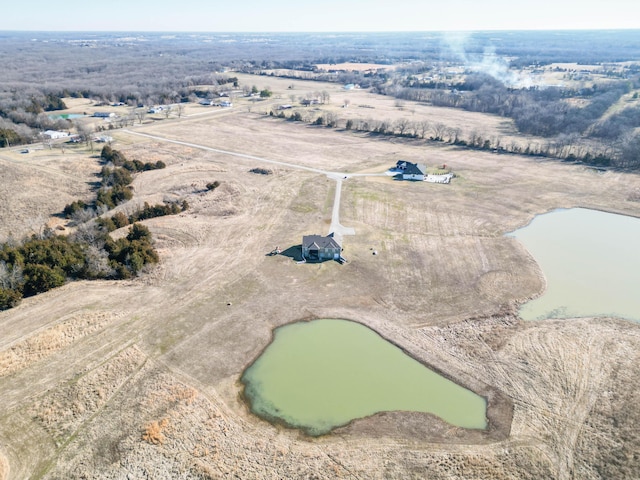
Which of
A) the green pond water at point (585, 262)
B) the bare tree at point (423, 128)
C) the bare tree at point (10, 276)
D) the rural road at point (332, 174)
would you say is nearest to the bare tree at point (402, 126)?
the bare tree at point (423, 128)

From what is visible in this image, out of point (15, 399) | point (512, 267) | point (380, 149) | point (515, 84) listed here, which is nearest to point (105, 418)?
point (15, 399)

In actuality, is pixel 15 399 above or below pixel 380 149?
below

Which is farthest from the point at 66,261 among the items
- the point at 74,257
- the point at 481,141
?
the point at 481,141

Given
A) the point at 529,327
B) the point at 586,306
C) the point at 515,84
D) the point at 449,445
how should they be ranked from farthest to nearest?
the point at 515,84 → the point at 586,306 → the point at 529,327 → the point at 449,445

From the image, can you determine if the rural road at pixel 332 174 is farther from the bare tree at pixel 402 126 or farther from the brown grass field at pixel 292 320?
the bare tree at pixel 402 126

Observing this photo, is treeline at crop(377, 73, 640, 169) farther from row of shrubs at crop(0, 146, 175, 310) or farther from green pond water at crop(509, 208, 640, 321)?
row of shrubs at crop(0, 146, 175, 310)

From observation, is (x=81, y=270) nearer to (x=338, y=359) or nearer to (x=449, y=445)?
(x=338, y=359)
